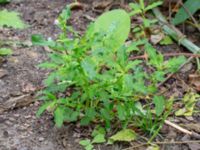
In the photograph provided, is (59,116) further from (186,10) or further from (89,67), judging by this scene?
(186,10)

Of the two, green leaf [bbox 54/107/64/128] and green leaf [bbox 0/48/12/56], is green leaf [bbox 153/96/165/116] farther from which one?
green leaf [bbox 0/48/12/56]

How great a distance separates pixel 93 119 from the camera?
75.7 inches

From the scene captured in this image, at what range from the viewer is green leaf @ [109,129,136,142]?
6.07 ft

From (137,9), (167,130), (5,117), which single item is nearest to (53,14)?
(137,9)

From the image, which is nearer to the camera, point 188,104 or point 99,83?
point 99,83

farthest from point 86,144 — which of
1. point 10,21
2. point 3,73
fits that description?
point 10,21

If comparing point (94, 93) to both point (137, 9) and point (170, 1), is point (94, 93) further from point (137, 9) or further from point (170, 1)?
point (170, 1)

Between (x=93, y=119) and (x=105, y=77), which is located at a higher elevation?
(x=105, y=77)

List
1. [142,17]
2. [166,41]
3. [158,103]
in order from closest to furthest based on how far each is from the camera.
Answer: [158,103] → [166,41] → [142,17]

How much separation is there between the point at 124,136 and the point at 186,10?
0.95 meters

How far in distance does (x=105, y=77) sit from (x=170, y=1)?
3.48 ft

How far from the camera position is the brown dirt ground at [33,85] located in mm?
1854

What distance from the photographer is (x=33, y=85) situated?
2.13 m

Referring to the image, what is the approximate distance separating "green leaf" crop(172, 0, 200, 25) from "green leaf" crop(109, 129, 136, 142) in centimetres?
87
